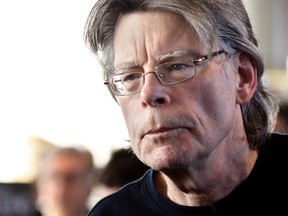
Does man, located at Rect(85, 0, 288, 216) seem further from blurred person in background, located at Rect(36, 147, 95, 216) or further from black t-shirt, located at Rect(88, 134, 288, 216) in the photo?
blurred person in background, located at Rect(36, 147, 95, 216)

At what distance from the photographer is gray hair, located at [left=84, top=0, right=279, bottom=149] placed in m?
2.71

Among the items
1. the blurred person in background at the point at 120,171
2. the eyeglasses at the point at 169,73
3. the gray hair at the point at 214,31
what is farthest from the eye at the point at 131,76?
the blurred person in background at the point at 120,171

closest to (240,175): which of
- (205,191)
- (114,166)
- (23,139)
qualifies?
(205,191)

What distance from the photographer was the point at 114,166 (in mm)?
4527

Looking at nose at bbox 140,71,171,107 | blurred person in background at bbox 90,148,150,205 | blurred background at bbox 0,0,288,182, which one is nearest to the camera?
nose at bbox 140,71,171,107

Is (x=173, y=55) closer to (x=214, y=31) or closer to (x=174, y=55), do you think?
(x=174, y=55)

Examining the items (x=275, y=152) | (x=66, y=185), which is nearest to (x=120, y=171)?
(x=66, y=185)

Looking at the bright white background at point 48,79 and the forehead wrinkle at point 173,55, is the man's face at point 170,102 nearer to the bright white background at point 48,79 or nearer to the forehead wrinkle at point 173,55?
the forehead wrinkle at point 173,55

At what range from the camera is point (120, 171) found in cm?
450

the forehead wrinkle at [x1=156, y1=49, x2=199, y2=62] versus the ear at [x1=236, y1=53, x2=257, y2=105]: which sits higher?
the forehead wrinkle at [x1=156, y1=49, x2=199, y2=62]

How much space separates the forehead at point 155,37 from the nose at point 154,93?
0.27 feet

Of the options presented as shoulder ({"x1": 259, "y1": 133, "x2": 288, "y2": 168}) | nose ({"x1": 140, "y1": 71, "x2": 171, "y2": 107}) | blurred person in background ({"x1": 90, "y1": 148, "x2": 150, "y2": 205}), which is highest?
nose ({"x1": 140, "y1": 71, "x2": 171, "y2": 107})

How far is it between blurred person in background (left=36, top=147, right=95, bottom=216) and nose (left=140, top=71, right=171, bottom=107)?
263cm

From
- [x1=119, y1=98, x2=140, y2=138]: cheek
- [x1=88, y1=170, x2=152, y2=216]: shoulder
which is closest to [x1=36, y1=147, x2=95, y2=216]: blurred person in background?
[x1=88, y1=170, x2=152, y2=216]: shoulder
